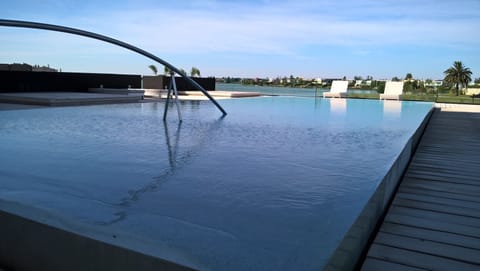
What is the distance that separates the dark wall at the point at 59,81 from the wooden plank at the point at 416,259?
14.9 m

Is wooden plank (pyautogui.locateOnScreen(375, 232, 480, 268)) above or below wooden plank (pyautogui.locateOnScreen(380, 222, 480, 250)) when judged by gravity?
below

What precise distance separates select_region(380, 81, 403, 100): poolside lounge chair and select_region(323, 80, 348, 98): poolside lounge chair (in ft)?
6.03

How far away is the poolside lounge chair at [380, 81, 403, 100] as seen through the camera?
1703 centimetres

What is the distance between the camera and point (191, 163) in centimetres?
416

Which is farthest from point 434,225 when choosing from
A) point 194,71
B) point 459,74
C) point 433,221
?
point 459,74

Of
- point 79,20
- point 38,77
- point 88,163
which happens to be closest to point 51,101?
point 79,20

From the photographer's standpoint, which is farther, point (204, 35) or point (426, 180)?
point (204, 35)

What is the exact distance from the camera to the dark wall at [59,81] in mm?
13852

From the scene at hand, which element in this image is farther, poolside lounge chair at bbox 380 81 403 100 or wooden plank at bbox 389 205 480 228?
poolside lounge chair at bbox 380 81 403 100

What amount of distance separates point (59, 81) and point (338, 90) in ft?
42.0

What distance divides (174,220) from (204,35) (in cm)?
1737

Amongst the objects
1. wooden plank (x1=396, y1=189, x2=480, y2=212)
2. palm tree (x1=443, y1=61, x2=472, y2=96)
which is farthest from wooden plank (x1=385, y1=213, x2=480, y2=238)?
palm tree (x1=443, y1=61, x2=472, y2=96)

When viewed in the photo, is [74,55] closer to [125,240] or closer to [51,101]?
[51,101]

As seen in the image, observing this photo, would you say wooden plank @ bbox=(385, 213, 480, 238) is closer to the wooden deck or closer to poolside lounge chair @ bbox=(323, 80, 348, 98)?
the wooden deck
